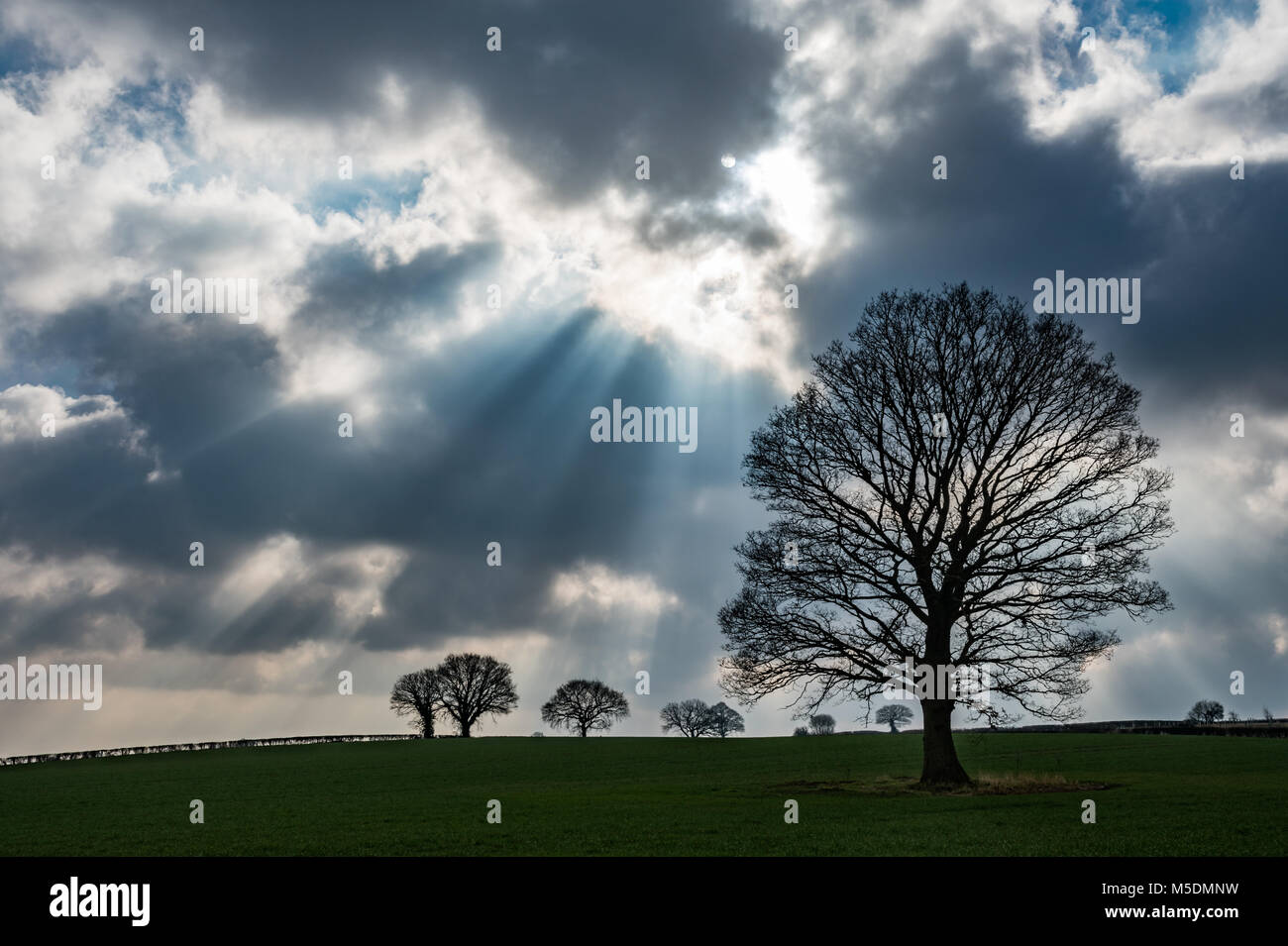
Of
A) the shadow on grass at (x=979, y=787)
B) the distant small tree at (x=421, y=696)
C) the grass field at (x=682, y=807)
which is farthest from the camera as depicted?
the distant small tree at (x=421, y=696)

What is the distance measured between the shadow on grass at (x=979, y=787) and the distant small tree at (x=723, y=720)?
107m

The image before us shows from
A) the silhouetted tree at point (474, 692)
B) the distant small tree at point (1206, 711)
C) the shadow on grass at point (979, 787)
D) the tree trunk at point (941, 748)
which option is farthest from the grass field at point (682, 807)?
the distant small tree at point (1206, 711)

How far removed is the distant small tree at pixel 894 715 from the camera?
160750mm

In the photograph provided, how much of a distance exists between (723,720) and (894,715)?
129ft

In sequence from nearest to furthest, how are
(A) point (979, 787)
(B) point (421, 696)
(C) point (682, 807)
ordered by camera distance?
(C) point (682, 807) < (A) point (979, 787) < (B) point (421, 696)

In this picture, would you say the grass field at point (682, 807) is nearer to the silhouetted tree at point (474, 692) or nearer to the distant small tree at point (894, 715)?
the silhouetted tree at point (474, 692)

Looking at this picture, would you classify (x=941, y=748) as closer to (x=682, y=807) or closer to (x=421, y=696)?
(x=682, y=807)

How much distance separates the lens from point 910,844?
18688mm

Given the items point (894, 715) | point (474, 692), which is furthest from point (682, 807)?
point (894, 715)

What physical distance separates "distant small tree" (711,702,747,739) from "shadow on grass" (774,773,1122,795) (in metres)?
107

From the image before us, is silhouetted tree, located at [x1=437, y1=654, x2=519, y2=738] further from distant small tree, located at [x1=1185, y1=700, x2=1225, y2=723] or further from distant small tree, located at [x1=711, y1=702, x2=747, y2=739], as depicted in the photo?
distant small tree, located at [x1=1185, y1=700, x2=1225, y2=723]

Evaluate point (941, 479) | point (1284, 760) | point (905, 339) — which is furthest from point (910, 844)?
point (1284, 760)

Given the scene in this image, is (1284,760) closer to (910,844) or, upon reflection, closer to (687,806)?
(687,806)

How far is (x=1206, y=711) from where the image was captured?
148000mm
